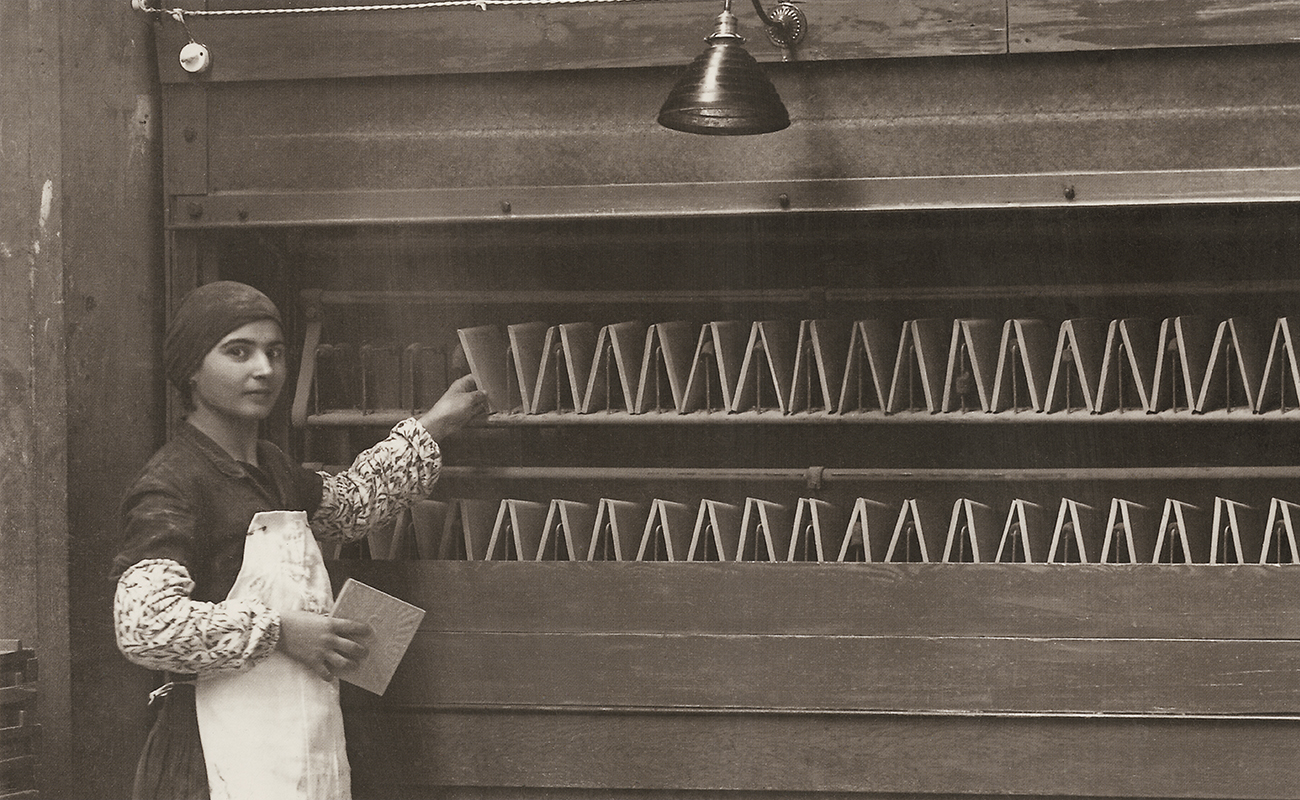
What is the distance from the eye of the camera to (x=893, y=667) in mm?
3365

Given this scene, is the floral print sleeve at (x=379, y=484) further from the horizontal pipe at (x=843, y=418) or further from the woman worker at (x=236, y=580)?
the horizontal pipe at (x=843, y=418)

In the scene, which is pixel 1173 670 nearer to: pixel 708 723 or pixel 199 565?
pixel 708 723

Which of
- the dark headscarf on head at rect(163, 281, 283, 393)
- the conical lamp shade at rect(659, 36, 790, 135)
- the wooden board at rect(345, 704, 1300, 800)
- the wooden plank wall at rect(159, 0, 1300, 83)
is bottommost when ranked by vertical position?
the wooden board at rect(345, 704, 1300, 800)

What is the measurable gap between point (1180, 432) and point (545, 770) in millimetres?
1992

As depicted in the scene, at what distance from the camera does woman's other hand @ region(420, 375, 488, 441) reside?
349 centimetres

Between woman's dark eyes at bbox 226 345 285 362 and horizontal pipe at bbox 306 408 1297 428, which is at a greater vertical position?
woman's dark eyes at bbox 226 345 285 362

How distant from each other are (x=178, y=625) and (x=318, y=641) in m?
0.31

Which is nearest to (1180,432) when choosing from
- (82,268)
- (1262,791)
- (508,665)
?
(1262,791)

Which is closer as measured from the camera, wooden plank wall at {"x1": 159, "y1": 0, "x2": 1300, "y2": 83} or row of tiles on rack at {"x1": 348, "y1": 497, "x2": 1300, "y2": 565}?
wooden plank wall at {"x1": 159, "y1": 0, "x2": 1300, "y2": 83}

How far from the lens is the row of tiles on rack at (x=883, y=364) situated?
3.49 metres

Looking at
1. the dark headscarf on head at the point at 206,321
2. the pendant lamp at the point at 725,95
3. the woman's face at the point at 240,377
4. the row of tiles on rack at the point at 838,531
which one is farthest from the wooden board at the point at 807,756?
the pendant lamp at the point at 725,95

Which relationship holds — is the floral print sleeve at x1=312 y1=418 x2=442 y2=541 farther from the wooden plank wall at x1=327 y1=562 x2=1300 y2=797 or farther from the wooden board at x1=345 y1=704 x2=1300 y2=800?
the wooden board at x1=345 y1=704 x2=1300 y2=800

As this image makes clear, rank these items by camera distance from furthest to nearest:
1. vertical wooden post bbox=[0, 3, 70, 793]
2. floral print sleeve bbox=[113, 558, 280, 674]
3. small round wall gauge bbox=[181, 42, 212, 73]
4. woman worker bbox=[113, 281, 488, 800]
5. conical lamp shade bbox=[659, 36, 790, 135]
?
small round wall gauge bbox=[181, 42, 212, 73] < vertical wooden post bbox=[0, 3, 70, 793] < conical lamp shade bbox=[659, 36, 790, 135] < woman worker bbox=[113, 281, 488, 800] < floral print sleeve bbox=[113, 558, 280, 674]

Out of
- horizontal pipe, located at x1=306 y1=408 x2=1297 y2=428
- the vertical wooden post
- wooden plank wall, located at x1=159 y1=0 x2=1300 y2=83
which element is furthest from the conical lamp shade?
the vertical wooden post
